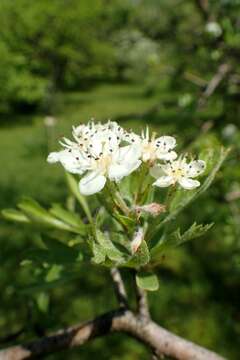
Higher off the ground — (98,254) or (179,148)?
(98,254)

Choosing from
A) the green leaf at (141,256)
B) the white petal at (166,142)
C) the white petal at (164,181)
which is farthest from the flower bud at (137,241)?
the white petal at (166,142)

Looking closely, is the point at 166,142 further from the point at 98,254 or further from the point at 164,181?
the point at 98,254

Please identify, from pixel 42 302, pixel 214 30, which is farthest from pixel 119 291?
pixel 214 30

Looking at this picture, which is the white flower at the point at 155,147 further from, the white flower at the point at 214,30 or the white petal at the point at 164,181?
the white flower at the point at 214,30

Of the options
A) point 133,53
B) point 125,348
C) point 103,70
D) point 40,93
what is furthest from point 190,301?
point 133,53

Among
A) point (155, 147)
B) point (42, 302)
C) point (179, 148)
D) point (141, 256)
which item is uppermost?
point (155, 147)

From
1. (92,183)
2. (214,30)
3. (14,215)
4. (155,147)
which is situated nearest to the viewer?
(92,183)
